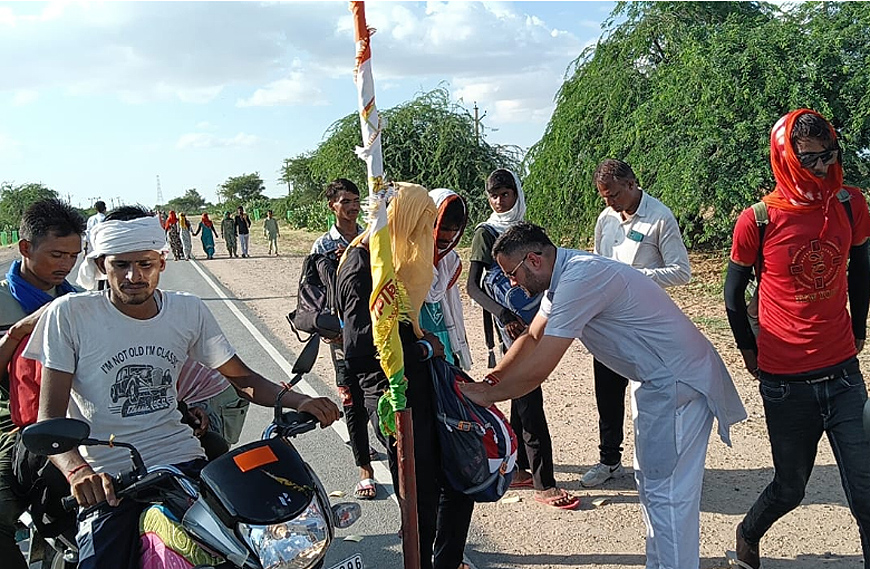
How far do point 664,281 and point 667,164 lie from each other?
7717 mm

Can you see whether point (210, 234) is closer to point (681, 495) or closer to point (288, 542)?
point (681, 495)

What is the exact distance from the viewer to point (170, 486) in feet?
8.08

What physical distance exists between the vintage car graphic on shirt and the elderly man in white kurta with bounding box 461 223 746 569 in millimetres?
1289

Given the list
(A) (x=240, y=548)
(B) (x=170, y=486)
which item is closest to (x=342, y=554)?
(B) (x=170, y=486)

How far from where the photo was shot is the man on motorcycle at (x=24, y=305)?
2.96 meters

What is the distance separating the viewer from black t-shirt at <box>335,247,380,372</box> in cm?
348

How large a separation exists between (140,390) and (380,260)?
3.26 ft

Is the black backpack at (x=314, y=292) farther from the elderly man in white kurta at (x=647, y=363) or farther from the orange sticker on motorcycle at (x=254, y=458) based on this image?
the orange sticker on motorcycle at (x=254, y=458)

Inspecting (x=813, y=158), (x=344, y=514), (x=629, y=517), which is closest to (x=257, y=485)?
(x=344, y=514)

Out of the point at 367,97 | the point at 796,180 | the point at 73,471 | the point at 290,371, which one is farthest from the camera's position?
the point at 290,371

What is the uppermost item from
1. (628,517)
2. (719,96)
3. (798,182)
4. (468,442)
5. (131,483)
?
(719,96)

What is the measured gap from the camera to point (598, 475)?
4.84 metres

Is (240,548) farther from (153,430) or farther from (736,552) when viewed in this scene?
(736,552)

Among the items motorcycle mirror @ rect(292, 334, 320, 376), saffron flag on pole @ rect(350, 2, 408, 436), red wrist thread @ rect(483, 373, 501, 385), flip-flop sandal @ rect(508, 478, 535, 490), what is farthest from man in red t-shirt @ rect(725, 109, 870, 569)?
motorcycle mirror @ rect(292, 334, 320, 376)
